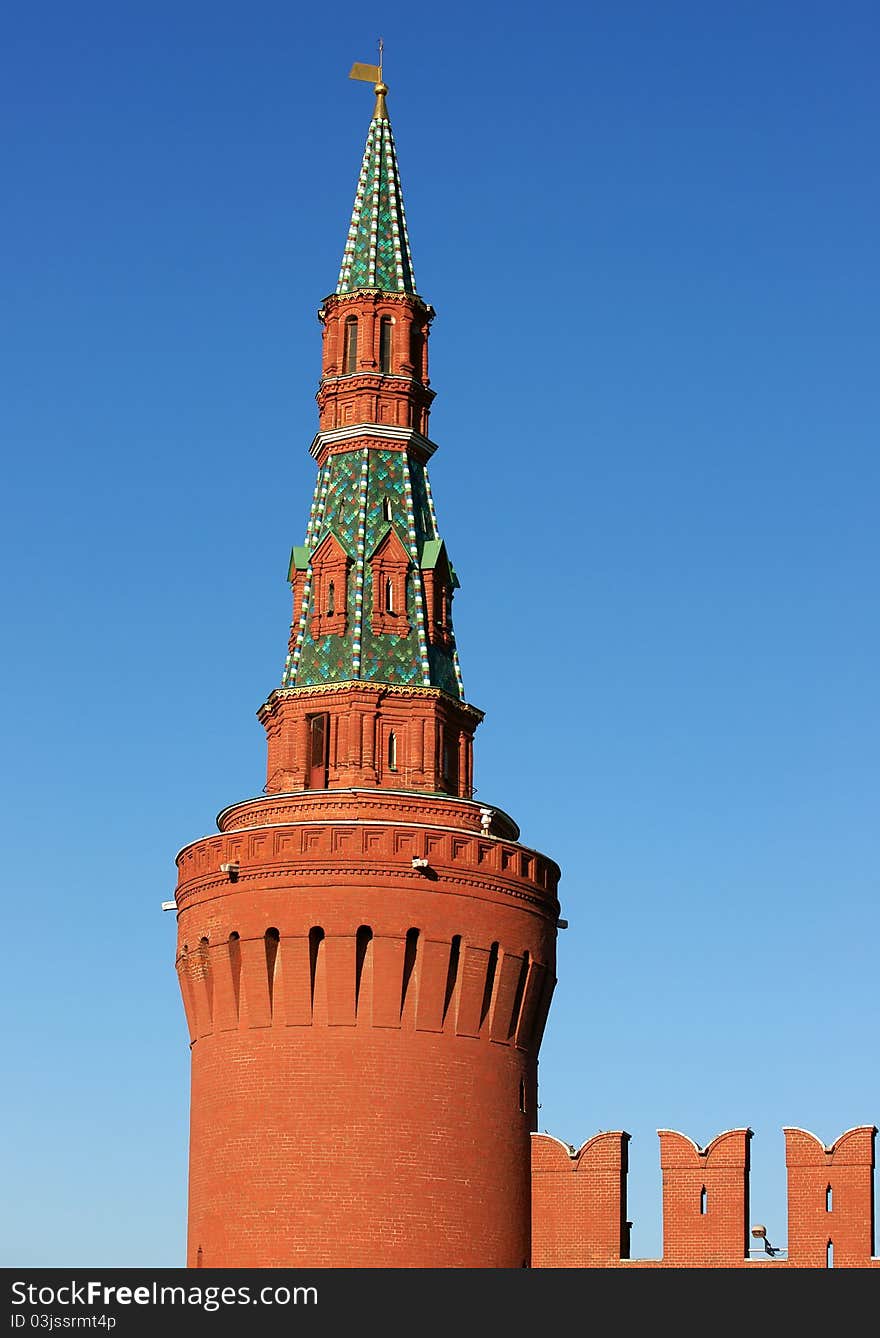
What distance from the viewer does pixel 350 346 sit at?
54.2 m

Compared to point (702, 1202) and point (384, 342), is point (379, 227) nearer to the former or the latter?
point (384, 342)

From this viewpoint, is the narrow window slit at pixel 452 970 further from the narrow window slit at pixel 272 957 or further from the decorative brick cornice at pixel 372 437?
the decorative brick cornice at pixel 372 437

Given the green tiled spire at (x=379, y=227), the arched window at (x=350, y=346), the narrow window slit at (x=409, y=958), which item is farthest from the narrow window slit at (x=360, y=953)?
the green tiled spire at (x=379, y=227)

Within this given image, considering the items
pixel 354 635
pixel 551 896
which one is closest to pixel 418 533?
pixel 354 635

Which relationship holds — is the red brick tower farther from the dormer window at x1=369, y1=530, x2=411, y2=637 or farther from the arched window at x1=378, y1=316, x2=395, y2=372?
the arched window at x1=378, y1=316, x2=395, y2=372

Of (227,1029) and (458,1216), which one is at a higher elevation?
(227,1029)

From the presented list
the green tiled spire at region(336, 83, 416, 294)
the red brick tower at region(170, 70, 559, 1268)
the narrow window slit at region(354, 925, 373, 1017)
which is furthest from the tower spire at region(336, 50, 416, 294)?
the narrow window slit at region(354, 925, 373, 1017)

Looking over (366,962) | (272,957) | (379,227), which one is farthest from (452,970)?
(379,227)

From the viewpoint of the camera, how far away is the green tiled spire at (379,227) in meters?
54.5

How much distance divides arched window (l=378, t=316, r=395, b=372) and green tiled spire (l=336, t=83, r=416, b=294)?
658 mm
